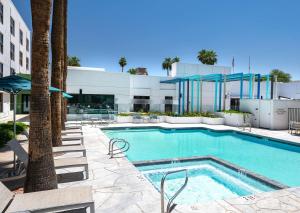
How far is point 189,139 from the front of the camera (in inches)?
566

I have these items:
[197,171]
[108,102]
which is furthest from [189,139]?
[108,102]

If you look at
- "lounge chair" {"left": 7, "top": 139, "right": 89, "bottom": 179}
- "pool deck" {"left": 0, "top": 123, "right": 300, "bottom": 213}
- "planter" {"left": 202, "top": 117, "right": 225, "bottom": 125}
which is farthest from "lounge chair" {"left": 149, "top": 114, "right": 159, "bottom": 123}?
"lounge chair" {"left": 7, "top": 139, "right": 89, "bottom": 179}

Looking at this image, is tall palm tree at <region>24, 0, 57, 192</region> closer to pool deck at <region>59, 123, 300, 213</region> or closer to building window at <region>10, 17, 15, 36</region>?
pool deck at <region>59, 123, 300, 213</region>

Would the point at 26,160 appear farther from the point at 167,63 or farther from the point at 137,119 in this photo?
the point at 167,63

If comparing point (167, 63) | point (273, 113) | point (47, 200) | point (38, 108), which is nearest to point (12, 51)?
point (38, 108)

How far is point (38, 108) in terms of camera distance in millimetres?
3988

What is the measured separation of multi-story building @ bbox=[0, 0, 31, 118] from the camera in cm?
1945

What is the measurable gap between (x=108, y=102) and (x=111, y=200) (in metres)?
Answer: 23.2

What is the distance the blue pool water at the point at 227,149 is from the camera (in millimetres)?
8629

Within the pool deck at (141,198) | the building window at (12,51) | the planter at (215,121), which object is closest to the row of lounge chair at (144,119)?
the planter at (215,121)

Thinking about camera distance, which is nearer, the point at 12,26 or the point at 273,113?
the point at 273,113

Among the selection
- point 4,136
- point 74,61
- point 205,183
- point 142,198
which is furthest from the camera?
point 74,61

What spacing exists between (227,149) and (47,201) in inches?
406

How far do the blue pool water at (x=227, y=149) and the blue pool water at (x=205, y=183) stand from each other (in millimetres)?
1461
